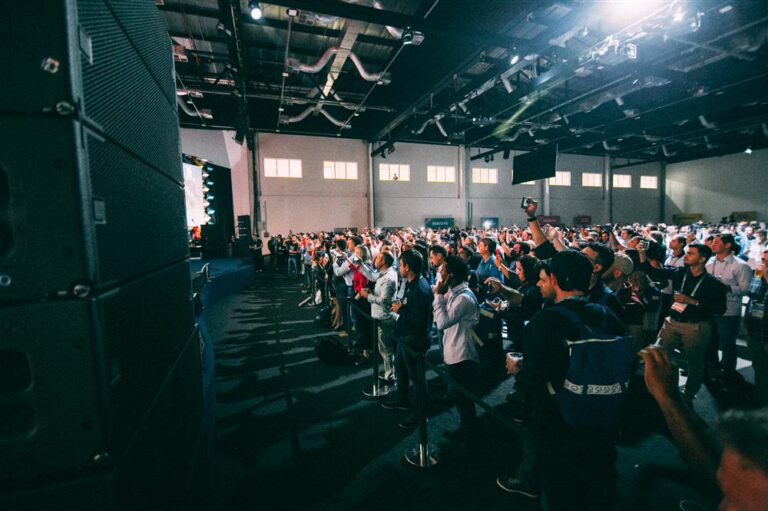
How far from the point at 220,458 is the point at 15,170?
3.30 m

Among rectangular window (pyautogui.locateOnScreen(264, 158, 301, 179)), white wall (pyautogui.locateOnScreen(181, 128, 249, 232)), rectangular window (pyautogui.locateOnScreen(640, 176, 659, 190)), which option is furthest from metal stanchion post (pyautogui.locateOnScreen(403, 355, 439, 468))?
rectangular window (pyautogui.locateOnScreen(640, 176, 659, 190))

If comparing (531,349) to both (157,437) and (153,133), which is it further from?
(153,133)

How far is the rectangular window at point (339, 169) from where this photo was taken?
67.5 feet

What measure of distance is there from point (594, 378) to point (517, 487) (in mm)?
1528

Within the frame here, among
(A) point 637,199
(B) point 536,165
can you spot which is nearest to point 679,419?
(B) point 536,165

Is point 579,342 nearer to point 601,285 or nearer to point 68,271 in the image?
point 601,285

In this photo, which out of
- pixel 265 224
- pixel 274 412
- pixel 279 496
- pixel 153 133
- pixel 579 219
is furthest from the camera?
pixel 579 219

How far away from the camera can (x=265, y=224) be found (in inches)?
757

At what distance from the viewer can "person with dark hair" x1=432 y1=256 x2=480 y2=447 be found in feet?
10.5

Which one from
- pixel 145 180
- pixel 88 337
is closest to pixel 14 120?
pixel 88 337

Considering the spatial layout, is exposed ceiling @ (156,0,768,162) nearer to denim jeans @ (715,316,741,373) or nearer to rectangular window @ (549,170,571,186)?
denim jeans @ (715,316,741,373)

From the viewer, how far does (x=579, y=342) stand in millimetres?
1809

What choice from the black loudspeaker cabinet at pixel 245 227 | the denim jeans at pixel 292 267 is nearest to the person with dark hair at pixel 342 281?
the denim jeans at pixel 292 267

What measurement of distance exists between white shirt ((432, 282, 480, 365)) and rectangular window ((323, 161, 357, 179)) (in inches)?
728
